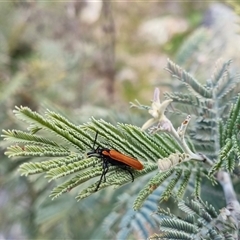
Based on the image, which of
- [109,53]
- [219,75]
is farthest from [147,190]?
[109,53]

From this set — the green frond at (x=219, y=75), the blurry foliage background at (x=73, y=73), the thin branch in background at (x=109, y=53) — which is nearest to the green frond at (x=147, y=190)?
the green frond at (x=219, y=75)

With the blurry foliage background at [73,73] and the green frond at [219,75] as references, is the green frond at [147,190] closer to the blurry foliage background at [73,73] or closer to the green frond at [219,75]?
the green frond at [219,75]

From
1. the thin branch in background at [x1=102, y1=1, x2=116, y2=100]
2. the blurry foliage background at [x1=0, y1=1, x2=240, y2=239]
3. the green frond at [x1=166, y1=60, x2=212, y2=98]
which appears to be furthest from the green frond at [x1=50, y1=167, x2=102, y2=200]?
the thin branch in background at [x1=102, y1=1, x2=116, y2=100]

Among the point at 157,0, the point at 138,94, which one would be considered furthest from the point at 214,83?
the point at 157,0

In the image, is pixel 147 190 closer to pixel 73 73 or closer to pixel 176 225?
pixel 176 225

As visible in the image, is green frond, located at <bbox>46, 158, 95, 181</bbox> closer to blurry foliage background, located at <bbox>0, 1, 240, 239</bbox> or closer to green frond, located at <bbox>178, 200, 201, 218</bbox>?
green frond, located at <bbox>178, 200, 201, 218</bbox>

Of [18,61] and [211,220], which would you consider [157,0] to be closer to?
[18,61]

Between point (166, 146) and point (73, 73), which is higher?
point (73, 73)
